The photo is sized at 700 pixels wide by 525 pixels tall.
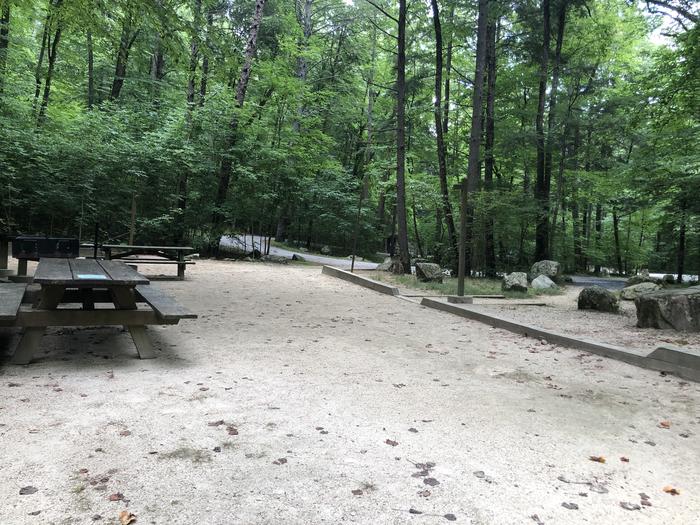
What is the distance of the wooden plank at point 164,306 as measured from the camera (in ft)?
Result: 12.5

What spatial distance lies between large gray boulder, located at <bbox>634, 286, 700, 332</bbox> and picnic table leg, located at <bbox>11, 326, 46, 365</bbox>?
23.1 ft

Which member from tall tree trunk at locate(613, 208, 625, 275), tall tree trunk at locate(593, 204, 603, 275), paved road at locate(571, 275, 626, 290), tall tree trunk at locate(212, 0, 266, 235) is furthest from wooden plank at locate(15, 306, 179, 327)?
tall tree trunk at locate(613, 208, 625, 275)

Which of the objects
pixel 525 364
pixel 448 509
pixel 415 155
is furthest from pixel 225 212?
pixel 448 509

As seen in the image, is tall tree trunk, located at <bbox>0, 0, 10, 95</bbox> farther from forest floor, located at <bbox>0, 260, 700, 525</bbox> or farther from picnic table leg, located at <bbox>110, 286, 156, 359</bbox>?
picnic table leg, located at <bbox>110, 286, 156, 359</bbox>

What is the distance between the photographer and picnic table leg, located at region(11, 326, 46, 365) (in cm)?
376

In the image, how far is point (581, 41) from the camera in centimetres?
1791

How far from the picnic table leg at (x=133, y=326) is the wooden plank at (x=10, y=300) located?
0.69 metres

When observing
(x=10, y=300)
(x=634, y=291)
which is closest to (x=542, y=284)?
(x=634, y=291)

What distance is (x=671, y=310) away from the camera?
21.0ft

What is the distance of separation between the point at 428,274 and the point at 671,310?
6.03 metres

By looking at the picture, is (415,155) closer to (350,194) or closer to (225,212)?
(350,194)

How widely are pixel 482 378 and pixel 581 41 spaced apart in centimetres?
1805

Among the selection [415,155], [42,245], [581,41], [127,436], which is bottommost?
[127,436]

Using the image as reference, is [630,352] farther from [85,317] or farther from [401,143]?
[401,143]
